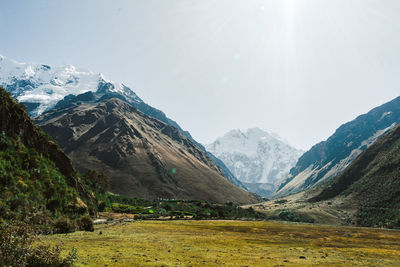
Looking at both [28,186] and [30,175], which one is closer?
[28,186]

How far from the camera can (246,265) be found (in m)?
31.3

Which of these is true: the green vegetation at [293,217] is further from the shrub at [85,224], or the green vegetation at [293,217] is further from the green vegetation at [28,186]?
the shrub at [85,224]

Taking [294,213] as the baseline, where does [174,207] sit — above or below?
above

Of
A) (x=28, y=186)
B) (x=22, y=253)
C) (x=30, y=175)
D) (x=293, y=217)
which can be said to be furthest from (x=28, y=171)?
(x=293, y=217)

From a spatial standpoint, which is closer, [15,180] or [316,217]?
[15,180]

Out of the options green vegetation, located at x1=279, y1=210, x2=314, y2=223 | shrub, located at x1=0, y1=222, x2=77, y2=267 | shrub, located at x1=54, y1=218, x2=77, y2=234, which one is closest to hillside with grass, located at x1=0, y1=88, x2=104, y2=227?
shrub, located at x1=54, y1=218, x2=77, y2=234

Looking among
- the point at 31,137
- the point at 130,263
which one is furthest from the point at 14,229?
the point at 31,137

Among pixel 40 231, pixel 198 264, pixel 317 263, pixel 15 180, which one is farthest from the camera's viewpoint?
pixel 15 180

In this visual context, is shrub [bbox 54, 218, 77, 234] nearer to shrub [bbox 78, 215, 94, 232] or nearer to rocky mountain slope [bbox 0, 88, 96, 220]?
rocky mountain slope [bbox 0, 88, 96, 220]

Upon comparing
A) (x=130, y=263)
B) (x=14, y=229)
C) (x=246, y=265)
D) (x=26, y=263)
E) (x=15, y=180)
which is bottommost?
(x=246, y=265)

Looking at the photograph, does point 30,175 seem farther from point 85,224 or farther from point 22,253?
point 22,253

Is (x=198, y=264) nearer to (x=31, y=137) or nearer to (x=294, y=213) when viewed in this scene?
(x=31, y=137)

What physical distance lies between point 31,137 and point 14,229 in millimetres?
59343

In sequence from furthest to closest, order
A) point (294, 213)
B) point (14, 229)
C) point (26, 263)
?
1. point (294, 213)
2. point (14, 229)
3. point (26, 263)
